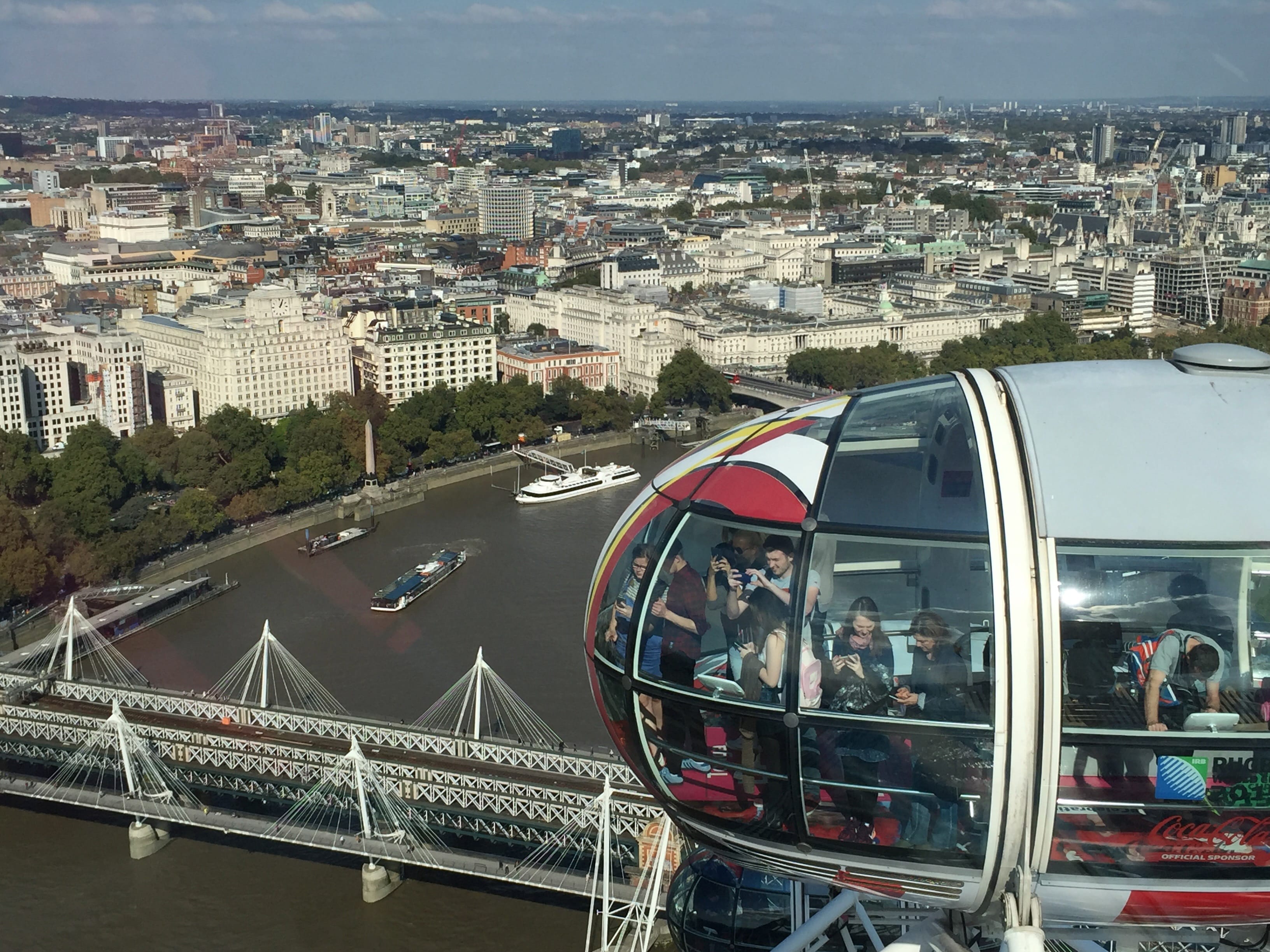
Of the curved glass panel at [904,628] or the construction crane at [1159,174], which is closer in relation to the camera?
the curved glass panel at [904,628]

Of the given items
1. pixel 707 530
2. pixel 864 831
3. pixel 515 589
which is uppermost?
pixel 707 530

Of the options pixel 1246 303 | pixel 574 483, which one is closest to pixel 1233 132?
pixel 1246 303

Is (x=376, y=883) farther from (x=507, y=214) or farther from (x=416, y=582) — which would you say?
(x=507, y=214)

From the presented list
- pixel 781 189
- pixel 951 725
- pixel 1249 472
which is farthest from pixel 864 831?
pixel 781 189

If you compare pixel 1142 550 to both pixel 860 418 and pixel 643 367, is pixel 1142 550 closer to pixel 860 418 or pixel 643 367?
pixel 860 418

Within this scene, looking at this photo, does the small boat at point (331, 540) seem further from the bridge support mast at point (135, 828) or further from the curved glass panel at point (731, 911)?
the curved glass panel at point (731, 911)

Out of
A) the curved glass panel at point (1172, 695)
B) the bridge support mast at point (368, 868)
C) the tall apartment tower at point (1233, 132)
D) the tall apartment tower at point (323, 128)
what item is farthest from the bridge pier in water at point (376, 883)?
the tall apartment tower at point (323, 128)

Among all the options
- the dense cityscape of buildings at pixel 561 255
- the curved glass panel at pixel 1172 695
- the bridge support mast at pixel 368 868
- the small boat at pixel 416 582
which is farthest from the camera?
the dense cityscape of buildings at pixel 561 255
